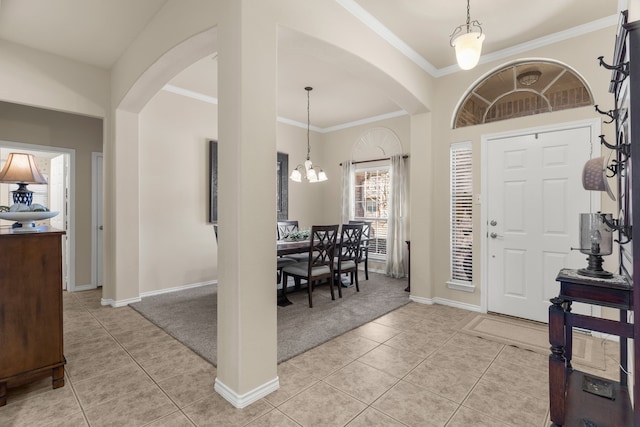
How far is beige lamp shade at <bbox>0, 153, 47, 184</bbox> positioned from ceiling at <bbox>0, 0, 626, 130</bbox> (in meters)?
1.39

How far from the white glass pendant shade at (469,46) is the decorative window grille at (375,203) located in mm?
3450

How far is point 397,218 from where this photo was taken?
17.7 ft

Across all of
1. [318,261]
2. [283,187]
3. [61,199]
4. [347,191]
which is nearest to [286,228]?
[283,187]

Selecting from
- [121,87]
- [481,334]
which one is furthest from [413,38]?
[121,87]

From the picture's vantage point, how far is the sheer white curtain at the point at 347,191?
6.09 meters

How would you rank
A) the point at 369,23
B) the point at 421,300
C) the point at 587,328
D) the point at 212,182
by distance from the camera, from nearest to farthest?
the point at 587,328
the point at 369,23
the point at 421,300
the point at 212,182

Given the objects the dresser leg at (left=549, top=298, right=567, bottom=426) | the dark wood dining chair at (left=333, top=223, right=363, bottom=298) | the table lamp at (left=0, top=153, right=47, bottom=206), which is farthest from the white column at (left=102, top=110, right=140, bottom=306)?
the dresser leg at (left=549, top=298, right=567, bottom=426)

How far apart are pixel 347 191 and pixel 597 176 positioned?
4444 mm

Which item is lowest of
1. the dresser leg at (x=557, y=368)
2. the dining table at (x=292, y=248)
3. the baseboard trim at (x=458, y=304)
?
the baseboard trim at (x=458, y=304)

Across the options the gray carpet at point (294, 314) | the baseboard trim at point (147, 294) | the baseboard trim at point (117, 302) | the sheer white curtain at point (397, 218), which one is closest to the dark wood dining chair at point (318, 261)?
the gray carpet at point (294, 314)

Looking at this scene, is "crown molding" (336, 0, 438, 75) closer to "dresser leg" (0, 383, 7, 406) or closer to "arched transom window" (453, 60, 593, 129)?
"arched transom window" (453, 60, 593, 129)

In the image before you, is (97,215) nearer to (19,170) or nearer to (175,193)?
(175,193)

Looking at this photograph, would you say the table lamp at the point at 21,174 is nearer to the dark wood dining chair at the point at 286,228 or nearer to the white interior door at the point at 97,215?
the white interior door at the point at 97,215

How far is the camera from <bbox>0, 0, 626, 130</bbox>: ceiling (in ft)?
8.47
